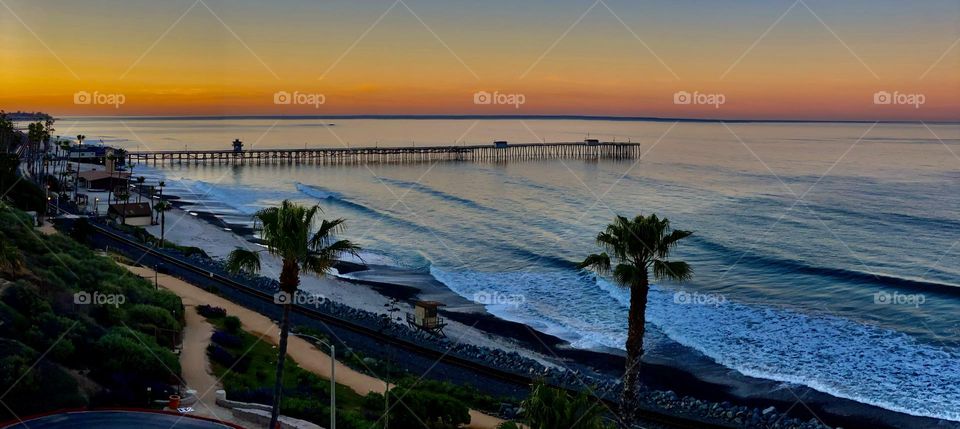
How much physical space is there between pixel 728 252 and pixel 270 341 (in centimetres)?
3651

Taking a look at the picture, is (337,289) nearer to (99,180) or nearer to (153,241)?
(153,241)

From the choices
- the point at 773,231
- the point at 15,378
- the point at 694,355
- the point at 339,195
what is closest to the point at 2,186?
the point at 15,378

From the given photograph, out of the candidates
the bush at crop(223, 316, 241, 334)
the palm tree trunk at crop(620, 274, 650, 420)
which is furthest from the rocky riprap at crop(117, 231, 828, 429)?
the bush at crop(223, 316, 241, 334)

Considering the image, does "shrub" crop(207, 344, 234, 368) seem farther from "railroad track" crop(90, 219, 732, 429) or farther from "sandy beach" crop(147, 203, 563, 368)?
"sandy beach" crop(147, 203, 563, 368)

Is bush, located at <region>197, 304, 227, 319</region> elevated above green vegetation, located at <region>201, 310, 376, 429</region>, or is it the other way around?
bush, located at <region>197, 304, 227, 319</region>

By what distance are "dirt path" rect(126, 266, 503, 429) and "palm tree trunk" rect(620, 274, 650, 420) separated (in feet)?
19.4

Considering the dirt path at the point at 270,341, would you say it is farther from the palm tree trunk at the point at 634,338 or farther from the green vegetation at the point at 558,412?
the green vegetation at the point at 558,412

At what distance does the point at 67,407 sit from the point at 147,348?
425cm

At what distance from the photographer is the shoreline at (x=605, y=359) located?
30078mm

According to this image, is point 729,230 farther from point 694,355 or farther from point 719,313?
point 694,355

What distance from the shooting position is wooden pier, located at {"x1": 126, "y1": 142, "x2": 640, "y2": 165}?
151625 mm

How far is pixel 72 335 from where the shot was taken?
24312 mm

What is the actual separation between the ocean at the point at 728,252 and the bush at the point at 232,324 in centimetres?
1525

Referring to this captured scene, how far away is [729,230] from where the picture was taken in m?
67.3
